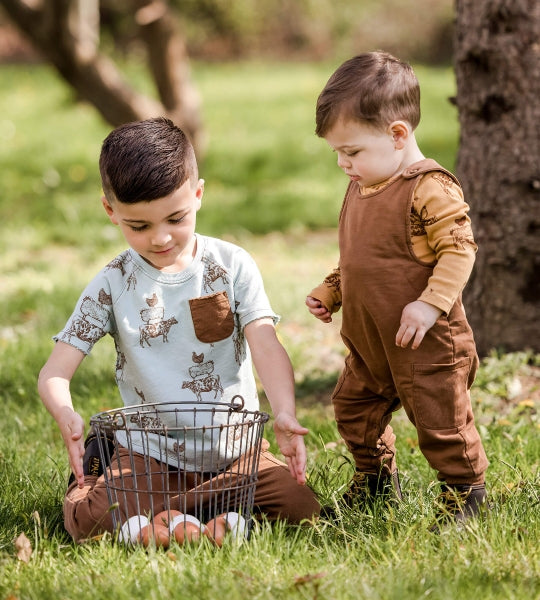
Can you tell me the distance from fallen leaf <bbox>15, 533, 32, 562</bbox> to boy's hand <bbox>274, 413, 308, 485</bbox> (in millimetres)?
749

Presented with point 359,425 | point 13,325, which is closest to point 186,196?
point 359,425

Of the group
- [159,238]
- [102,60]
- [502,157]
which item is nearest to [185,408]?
[159,238]

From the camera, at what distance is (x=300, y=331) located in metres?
5.33

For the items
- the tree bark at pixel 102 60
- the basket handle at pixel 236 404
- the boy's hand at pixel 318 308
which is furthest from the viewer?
the tree bark at pixel 102 60

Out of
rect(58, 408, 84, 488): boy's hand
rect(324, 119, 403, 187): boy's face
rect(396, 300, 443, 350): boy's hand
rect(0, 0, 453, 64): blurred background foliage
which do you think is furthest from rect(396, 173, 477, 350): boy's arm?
rect(0, 0, 453, 64): blurred background foliage

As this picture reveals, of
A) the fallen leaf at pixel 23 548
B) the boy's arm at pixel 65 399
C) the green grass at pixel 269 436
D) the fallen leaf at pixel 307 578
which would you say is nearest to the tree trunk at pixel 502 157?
the green grass at pixel 269 436

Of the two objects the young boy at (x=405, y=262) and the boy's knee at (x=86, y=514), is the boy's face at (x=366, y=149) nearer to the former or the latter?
the young boy at (x=405, y=262)

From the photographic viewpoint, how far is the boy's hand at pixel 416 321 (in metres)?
2.45

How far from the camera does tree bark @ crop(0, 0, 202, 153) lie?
8.02 meters

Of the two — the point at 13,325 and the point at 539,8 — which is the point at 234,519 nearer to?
the point at 539,8

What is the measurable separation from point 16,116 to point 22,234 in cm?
599

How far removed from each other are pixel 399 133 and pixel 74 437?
48.2 inches

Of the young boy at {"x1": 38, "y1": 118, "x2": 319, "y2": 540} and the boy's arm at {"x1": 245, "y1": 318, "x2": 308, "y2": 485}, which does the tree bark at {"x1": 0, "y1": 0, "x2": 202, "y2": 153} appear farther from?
the boy's arm at {"x1": 245, "y1": 318, "x2": 308, "y2": 485}

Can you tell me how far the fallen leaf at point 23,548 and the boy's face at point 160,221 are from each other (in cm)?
90
